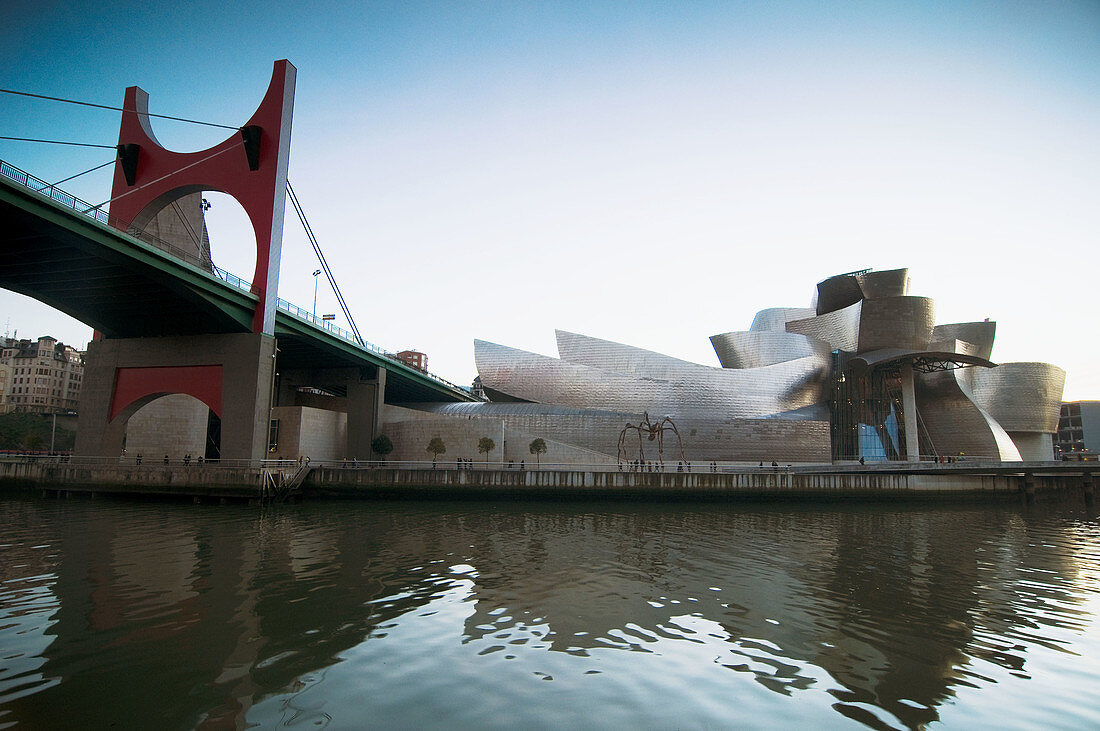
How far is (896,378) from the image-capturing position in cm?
4203

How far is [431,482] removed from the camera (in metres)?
24.6

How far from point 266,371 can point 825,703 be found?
25.1 metres

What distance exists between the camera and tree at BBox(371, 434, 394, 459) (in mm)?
33719

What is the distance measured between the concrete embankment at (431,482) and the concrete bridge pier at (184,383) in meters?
1.87

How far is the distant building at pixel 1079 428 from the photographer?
71.0 metres

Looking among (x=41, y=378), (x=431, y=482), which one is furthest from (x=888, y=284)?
(x=41, y=378)

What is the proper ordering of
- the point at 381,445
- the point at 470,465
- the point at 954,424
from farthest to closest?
the point at 954,424 < the point at 381,445 < the point at 470,465

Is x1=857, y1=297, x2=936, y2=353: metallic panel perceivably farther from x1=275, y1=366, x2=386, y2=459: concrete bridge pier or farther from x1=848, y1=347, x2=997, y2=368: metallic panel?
x1=275, y1=366, x2=386, y2=459: concrete bridge pier

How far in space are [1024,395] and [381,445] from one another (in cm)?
4354

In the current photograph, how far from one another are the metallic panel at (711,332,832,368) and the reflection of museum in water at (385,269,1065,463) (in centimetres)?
8

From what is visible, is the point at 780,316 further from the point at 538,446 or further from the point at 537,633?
the point at 537,633

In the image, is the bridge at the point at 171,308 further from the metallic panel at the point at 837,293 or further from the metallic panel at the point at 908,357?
the metallic panel at the point at 837,293

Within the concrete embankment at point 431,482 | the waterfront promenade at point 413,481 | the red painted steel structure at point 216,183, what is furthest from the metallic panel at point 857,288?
the red painted steel structure at point 216,183

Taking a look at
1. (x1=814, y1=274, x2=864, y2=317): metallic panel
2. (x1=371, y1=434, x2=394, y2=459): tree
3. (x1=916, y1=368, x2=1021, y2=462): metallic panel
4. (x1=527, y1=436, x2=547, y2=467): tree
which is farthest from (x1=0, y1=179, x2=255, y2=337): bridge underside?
(x1=916, y1=368, x2=1021, y2=462): metallic panel
